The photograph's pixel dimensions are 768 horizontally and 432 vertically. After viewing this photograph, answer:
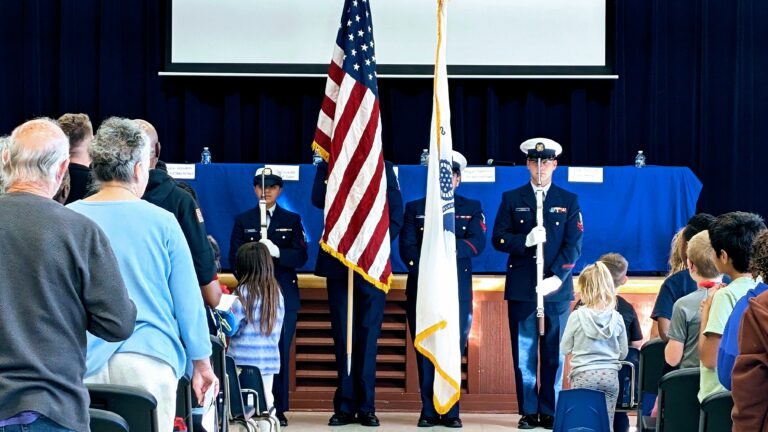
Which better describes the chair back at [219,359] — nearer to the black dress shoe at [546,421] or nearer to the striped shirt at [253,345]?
the striped shirt at [253,345]

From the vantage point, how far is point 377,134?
767cm

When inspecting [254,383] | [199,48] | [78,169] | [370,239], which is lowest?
[254,383]

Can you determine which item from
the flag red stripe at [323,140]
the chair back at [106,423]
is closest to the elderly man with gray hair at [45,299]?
the chair back at [106,423]

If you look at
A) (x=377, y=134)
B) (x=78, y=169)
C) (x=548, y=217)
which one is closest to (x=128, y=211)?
(x=78, y=169)

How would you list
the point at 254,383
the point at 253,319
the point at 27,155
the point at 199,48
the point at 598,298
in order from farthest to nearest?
the point at 199,48 → the point at 253,319 → the point at 598,298 → the point at 254,383 → the point at 27,155

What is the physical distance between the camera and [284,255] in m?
8.09

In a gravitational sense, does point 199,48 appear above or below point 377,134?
above

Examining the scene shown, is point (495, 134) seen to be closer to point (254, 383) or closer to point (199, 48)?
point (199, 48)

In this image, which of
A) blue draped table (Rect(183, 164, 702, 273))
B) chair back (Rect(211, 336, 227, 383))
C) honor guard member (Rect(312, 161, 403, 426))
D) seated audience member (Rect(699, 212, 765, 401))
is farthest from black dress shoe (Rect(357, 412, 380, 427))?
seated audience member (Rect(699, 212, 765, 401))

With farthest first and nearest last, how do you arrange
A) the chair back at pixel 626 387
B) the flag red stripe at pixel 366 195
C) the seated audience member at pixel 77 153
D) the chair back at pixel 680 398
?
the flag red stripe at pixel 366 195 < the chair back at pixel 626 387 < the seated audience member at pixel 77 153 < the chair back at pixel 680 398

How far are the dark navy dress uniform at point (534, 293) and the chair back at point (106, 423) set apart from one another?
483 cm

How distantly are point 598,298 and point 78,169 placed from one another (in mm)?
2962

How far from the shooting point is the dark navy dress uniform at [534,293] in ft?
26.5

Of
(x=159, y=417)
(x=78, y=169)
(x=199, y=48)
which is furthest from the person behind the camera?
(x=199, y=48)
